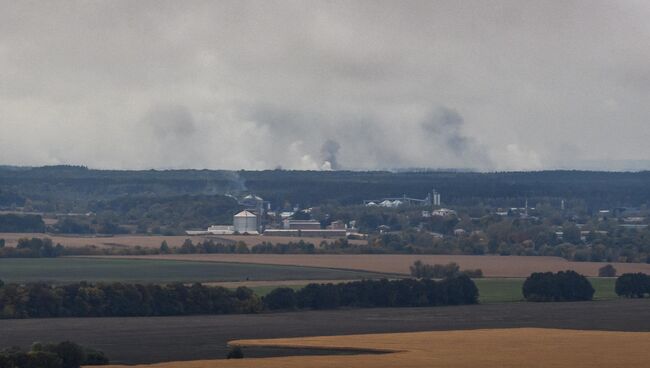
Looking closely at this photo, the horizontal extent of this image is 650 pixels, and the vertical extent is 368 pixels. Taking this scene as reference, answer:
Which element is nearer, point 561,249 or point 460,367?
point 460,367

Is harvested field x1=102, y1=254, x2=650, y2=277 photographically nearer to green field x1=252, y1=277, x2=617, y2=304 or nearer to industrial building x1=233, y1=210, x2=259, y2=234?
green field x1=252, y1=277, x2=617, y2=304

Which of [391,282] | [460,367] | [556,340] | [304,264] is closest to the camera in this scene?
[460,367]

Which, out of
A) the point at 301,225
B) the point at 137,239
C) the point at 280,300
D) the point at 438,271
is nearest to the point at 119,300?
the point at 280,300

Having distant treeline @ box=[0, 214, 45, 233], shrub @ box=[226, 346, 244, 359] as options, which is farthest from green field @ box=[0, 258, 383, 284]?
distant treeline @ box=[0, 214, 45, 233]

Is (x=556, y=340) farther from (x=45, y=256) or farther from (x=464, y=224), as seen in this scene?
(x=464, y=224)

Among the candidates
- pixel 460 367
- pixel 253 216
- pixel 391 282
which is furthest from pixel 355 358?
pixel 253 216

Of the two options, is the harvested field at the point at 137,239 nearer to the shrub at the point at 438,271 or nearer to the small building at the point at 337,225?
the small building at the point at 337,225

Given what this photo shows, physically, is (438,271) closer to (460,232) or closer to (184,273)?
(184,273)
